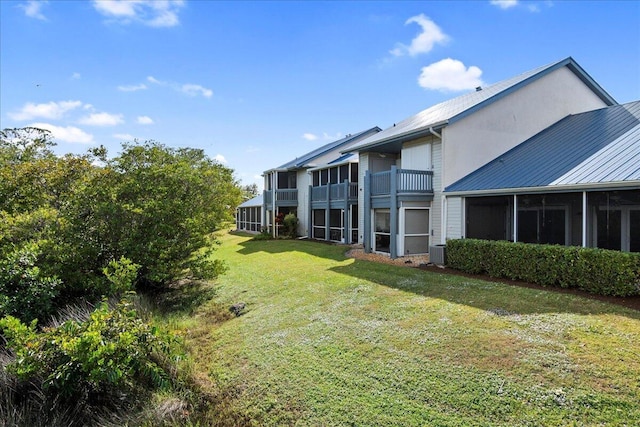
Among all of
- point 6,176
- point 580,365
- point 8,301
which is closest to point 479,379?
point 580,365

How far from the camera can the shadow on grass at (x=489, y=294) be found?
299 inches

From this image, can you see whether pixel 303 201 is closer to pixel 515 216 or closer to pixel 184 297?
pixel 184 297

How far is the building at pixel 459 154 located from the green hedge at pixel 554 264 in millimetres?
2089

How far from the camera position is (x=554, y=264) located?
967 centimetres

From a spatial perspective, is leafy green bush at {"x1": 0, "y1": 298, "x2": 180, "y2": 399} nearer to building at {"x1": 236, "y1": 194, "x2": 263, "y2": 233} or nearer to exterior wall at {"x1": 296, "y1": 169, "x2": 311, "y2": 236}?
exterior wall at {"x1": 296, "y1": 169, "x2": 311, "y2": 236}

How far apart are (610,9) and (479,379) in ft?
46.5

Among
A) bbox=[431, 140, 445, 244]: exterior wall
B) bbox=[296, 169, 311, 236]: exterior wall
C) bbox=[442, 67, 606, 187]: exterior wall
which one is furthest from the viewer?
bbox=[296, 169, 311, 236]: exterior wall

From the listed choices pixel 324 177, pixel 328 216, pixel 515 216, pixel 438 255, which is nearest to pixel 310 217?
pixel 328 216

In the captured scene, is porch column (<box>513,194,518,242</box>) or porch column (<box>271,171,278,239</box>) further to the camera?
porch column (<box>271,171,278,239</box>)

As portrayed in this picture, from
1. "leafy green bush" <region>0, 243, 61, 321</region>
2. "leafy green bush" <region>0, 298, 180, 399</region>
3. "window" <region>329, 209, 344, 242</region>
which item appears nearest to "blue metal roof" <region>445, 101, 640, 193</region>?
"window" <region>329, 209, 344, 242</region>

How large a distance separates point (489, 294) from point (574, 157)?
655cm

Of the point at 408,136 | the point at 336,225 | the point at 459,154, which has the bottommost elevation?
the point at 336,225

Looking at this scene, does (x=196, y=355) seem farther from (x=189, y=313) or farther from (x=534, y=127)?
(x=534, y=127)

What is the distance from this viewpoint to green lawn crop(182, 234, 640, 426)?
468 cm
